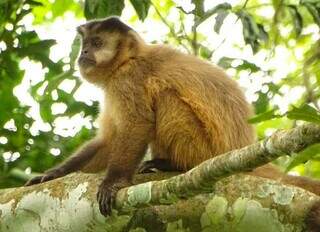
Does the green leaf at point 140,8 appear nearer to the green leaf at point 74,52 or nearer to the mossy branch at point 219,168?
the green leaf at point 74,52

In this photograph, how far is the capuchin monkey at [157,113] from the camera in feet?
16.6

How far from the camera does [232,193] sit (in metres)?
3.85

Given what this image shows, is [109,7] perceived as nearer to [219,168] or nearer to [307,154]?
[219,168]

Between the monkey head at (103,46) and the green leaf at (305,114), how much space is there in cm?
301

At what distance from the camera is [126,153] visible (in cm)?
491

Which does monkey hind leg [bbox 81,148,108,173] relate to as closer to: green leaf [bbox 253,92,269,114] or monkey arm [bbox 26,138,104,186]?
monkey arm [bbox 26,138,104,186]

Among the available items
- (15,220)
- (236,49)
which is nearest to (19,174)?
(15,220)

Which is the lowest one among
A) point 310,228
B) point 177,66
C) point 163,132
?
point 310,228

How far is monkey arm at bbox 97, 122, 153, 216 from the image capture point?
4.61 meters

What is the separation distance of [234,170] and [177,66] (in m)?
2.36

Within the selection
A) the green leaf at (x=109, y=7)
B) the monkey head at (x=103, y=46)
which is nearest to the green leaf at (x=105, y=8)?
the green leaf at (x=109, y=7)

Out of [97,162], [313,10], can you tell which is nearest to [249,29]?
[313,10]

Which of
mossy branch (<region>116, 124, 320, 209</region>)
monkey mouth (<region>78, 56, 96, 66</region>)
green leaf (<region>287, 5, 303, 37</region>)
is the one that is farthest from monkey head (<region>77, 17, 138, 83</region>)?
mossy branch (<region>116, 124, 320, 209</region>)

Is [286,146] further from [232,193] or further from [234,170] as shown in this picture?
[232,193]
